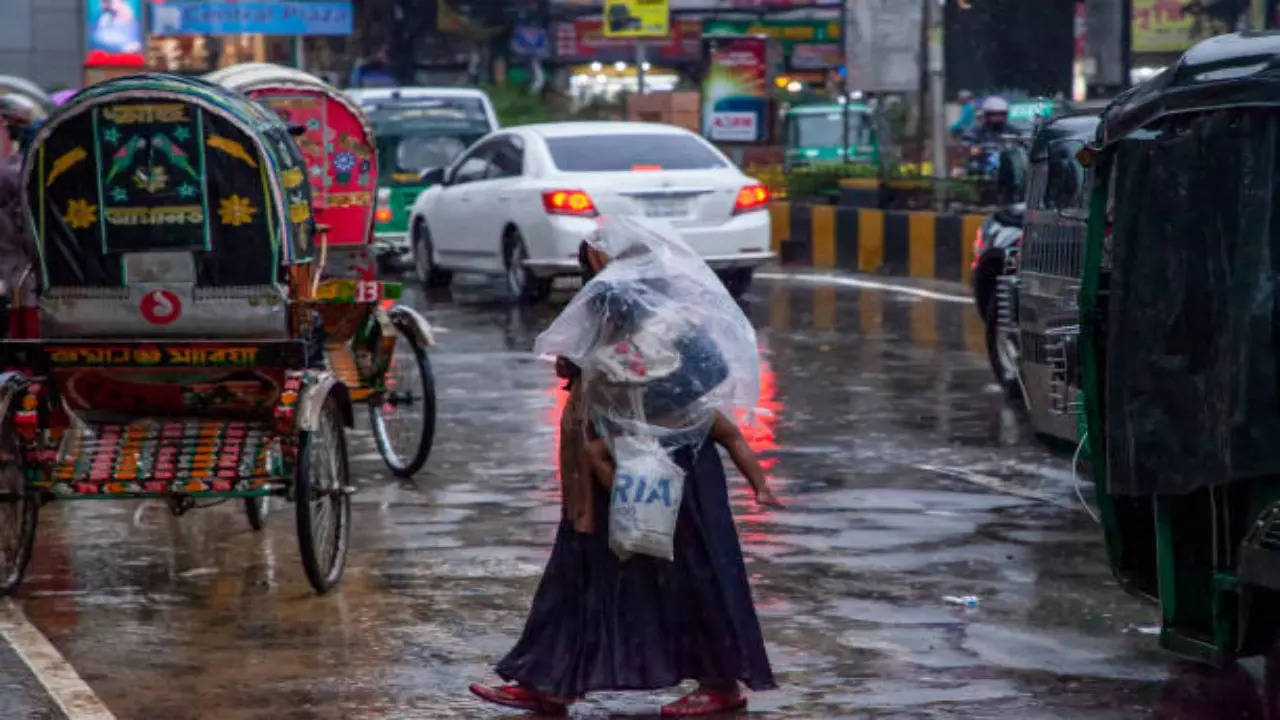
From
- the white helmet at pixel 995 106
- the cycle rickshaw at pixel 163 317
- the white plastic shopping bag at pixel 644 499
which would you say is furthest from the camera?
the white helmet at pixel 995 106

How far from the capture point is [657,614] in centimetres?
695

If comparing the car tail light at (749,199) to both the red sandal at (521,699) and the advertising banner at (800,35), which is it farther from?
the advertising banner at (800,35)

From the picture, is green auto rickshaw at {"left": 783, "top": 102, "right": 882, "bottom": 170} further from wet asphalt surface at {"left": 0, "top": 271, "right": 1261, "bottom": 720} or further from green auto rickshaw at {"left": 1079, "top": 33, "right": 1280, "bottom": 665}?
green auto rickshaw at {"left": 1079, "top": 33, "right": 1280, "bottom": 665}

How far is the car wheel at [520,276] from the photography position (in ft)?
68.1

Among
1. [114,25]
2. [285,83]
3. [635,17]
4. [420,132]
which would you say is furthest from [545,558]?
[114,25]

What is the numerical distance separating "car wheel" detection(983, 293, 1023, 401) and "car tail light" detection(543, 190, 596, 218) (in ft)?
19.4

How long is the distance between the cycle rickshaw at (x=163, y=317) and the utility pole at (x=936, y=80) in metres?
18.1

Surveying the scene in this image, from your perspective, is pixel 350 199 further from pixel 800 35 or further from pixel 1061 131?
pixel 800 35

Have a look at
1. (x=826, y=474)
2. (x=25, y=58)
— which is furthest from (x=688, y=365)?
(x=25, y=58)

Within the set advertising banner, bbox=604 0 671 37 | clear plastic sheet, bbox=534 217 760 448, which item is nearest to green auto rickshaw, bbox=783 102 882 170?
advertising banner, bbox=604 0 671 37

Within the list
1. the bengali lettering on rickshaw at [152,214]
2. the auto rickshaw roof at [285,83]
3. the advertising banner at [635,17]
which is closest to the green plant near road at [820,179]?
the auto rickshaw roof at [285,83]

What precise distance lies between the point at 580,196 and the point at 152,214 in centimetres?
1106

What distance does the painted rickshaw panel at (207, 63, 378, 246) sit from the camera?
12.8 meters

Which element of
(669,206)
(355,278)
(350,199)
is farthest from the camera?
(669,206)
